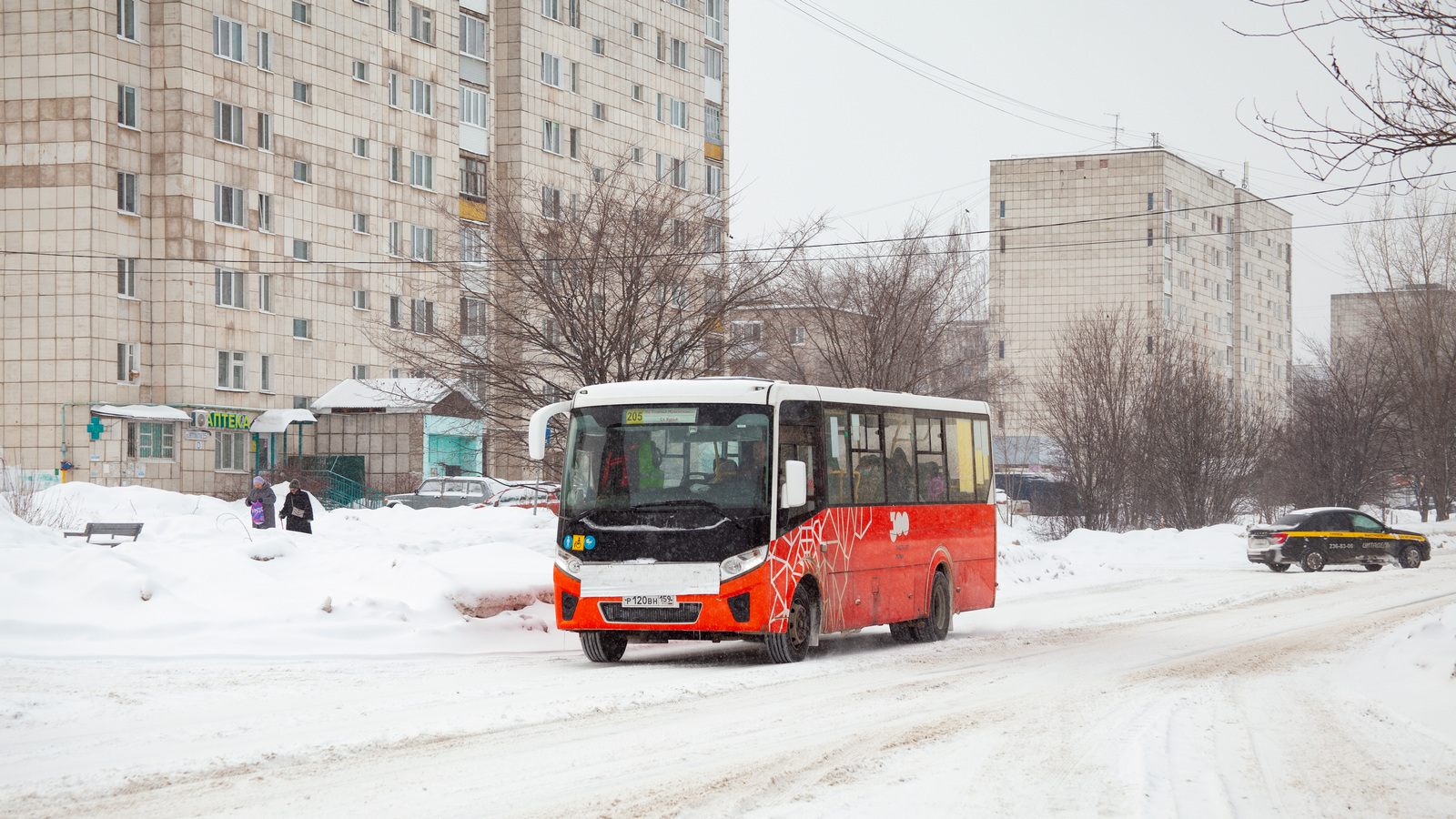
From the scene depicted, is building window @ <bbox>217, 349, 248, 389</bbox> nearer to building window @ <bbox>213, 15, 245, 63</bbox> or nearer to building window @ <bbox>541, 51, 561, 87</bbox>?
building window @ <bbox>213, 15, 245, 63</bbox>

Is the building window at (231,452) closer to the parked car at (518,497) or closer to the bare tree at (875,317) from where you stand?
the parked car at (518,497)

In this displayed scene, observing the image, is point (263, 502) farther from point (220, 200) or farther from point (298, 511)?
point (220, 200)

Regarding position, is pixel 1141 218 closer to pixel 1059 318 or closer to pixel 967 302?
pixel 1059 318

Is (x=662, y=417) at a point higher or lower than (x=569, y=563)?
higher

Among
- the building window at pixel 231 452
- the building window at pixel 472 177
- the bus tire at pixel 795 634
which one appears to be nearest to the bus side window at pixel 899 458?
the bus tire at pixel 795 634

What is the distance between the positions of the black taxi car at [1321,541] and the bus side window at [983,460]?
701 inches

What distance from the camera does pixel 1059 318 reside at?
105875 mm

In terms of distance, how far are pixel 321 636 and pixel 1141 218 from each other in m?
95.9

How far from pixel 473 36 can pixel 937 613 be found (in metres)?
50.1

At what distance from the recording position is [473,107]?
6231cm

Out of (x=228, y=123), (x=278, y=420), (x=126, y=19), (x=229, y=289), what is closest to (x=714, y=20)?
(x=228, y=123)

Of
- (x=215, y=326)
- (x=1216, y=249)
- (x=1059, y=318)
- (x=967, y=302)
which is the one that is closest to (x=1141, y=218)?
(x=1059, y=318)

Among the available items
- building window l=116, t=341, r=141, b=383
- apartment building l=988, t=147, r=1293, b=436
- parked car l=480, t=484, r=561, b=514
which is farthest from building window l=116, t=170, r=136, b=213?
apartment building l=988, t=147, r=1293, b=436

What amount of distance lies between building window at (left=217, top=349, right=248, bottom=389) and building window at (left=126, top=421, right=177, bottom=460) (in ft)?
9.03
